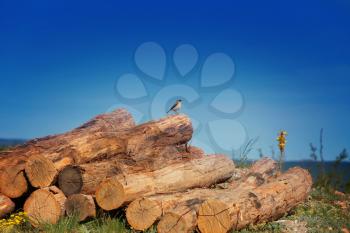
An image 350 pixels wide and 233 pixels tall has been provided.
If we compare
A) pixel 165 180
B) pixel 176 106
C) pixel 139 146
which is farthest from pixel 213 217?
pixel 176 106

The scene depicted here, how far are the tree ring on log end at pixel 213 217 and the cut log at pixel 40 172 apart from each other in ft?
9.49

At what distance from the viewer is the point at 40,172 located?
334 inches

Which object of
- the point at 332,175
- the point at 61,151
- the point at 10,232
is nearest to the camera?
the point at 10,232

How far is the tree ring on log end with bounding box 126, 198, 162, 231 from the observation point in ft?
24.6

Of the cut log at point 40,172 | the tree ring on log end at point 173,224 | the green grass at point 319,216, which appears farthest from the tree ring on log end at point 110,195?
the green grass at point 319,216

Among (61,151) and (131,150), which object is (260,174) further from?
(61,151)

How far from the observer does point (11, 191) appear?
8.54 m

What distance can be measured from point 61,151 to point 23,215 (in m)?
Answer: 1.49

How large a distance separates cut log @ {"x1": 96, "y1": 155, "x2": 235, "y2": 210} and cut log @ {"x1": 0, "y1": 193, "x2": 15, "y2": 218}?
5.86 ft

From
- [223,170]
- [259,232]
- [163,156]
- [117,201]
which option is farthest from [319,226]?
[117,201]

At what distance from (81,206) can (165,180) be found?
64.8 inches

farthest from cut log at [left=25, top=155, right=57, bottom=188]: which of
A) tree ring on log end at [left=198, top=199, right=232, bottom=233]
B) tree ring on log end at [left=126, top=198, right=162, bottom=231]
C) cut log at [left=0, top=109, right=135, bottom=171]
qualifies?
tree ring on log end at [left=198, top=199, right=232, bottom=233]

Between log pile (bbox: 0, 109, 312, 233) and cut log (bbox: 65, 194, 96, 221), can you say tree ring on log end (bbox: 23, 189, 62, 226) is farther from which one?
cut log (bbox: 65, 194, 96, 221)

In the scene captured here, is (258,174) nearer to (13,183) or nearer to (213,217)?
(213,217)
